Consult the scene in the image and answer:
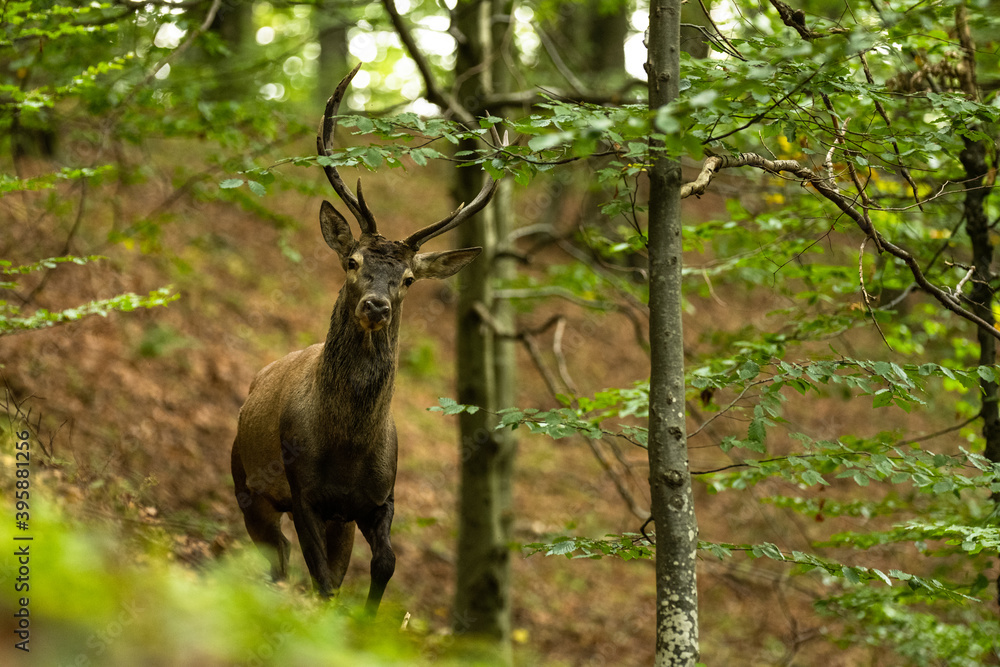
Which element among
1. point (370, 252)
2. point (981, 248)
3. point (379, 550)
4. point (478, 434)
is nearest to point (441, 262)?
point (370, 252)

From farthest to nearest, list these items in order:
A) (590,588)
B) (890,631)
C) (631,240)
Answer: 1. (590,588)
2. (890,631)
3. (631,240)

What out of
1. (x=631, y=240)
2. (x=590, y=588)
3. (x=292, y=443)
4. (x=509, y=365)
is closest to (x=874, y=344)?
(x=590, y=588)

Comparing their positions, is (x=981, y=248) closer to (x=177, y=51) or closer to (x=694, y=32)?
(x=694, y=32)

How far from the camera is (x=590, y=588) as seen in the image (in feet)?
37.1

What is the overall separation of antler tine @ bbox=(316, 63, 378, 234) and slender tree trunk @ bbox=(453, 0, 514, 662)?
3852mm

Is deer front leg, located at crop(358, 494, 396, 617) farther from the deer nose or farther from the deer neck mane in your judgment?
the deer nose

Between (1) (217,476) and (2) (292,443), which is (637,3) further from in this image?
(2) (292,443)

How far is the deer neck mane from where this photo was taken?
382cm

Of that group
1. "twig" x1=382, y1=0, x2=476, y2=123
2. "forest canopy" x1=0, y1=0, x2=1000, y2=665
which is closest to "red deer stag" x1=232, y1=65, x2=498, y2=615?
"forest canopy" x1=0, y1=0, x2=1000, y2=665

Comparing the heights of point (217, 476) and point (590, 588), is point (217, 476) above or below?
above

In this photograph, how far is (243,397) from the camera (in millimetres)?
10719

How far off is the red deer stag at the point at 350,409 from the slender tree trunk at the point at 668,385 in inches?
36.9

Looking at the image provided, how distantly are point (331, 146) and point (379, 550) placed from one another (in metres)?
2.07

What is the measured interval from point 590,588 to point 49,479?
857 cm
